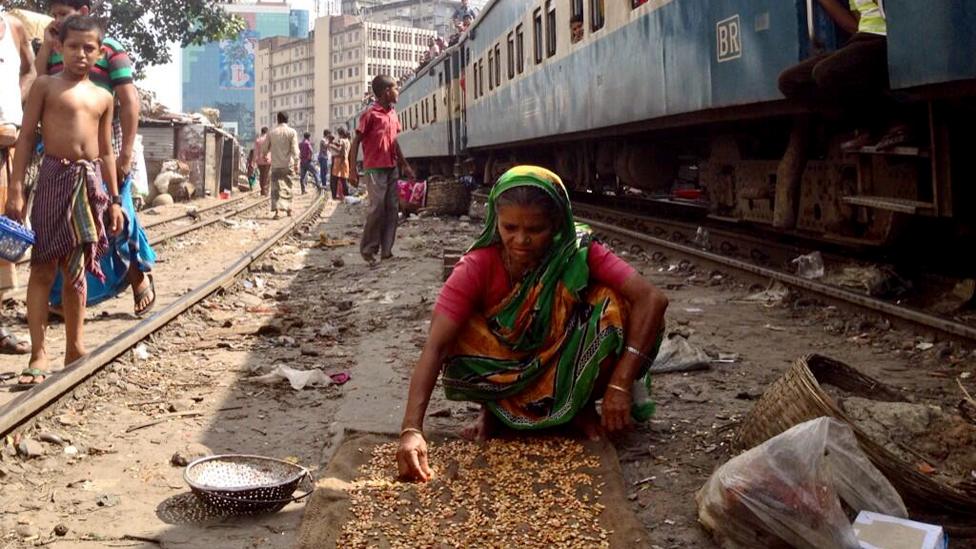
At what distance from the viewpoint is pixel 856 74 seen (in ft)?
16.4

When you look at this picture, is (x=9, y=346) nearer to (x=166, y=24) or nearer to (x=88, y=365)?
(x=88, y=365)

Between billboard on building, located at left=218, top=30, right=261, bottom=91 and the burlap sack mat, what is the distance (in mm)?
157073

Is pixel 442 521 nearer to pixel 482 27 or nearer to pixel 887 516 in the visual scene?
pixel 887 516

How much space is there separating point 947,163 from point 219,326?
4.37 metres

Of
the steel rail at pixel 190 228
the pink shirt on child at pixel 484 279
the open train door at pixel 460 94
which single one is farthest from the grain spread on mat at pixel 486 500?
the open train door at pixel 460 94

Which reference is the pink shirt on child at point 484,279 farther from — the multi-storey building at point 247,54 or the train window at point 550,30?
the multi-storey building at point 247,54

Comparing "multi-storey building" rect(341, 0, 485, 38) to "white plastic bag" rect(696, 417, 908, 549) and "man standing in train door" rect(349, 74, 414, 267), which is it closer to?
"man standing in train door" rect(349, 74, 414, 267)

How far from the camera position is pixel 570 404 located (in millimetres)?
3305

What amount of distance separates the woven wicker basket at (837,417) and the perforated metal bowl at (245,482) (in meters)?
1.41

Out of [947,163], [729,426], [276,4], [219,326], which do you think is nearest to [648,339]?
[729,426]

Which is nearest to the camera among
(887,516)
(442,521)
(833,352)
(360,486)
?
(887,516)

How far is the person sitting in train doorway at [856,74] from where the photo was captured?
4.95m

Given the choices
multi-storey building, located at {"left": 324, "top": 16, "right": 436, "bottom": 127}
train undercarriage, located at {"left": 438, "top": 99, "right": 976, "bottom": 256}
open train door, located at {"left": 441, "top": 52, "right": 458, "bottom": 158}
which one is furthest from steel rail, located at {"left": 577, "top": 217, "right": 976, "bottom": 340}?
multi-storey building, located at {"left": 324, "top": 16, "right": 436, "bottom": 127}

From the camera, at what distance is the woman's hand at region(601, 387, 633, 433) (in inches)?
126
